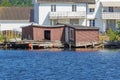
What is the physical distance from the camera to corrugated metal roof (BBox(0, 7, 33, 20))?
126562mm

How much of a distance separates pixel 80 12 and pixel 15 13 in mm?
18731

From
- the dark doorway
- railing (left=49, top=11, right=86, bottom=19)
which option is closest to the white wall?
railing (left=49, top=11, right=86, bottom=19)

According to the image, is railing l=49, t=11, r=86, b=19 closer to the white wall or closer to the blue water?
the white wall

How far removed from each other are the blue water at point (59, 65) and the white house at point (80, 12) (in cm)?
2379

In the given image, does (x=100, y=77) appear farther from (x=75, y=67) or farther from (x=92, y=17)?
(x=92, y=17)

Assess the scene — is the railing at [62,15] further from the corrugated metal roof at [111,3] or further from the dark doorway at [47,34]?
the dark doorway at [47,34]

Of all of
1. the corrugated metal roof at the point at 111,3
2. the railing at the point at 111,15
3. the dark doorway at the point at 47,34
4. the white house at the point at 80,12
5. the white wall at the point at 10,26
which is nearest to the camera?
the dark doorway at the point at 47,34

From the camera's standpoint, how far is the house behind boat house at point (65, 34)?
99.1 m

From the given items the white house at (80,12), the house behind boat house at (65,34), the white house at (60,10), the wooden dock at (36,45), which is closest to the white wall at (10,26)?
the white house at (80,12)

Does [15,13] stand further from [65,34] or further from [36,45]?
[36,45]

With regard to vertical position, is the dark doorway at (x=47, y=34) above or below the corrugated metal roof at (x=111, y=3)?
below

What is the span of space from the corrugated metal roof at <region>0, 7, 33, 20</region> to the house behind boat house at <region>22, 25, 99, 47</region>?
1897cm

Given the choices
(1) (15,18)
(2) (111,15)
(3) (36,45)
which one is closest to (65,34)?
(3) (36,45)

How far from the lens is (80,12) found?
115 metres
